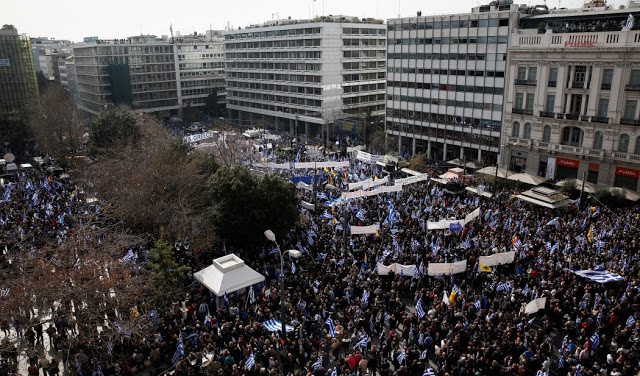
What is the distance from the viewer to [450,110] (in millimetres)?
A: 57906

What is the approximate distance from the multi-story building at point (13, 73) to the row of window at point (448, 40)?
6304 cm

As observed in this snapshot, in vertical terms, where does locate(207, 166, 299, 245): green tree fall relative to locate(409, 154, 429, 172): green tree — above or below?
above

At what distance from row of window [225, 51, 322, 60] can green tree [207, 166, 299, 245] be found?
47172 millimetres

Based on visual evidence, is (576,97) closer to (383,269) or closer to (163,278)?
(383,269)

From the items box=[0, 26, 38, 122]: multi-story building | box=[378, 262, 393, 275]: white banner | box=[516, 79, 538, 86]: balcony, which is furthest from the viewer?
box=[0, 26, 38, 122]: multi-story building

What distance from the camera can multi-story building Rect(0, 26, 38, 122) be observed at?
8031cm

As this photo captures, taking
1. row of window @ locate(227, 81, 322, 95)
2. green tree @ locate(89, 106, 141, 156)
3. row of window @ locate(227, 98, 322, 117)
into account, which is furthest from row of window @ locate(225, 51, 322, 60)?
green tree @ locate(89, 106, 141, 156)

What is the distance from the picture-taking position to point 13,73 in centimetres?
8175

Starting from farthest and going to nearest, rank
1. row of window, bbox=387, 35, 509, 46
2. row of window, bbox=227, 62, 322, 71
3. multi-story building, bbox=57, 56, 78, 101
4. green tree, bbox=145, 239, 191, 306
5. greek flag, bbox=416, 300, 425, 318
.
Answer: multi-story building, bbox=57, 56, 78, 101, row of window, bbox=227, 62, 322, 71, row of window, bbox=387, 35, 509, 46, green tree, bbox=145, 239, 191, 306, greek flag, bbox=416, 300, 425, 318

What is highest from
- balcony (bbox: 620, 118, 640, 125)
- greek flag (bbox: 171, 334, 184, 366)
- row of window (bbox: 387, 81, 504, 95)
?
row of window (bbox: 387, 81, 504, 95)

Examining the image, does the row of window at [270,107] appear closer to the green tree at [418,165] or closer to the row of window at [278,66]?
the row of window at [278,66]

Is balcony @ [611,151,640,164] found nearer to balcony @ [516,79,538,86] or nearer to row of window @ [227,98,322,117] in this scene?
balcony @ [516,79,538,86]

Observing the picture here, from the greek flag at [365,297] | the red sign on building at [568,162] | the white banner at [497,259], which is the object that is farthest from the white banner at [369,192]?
the red sign on building at [568,162]

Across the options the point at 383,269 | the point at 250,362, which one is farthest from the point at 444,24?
the point at 250,362
